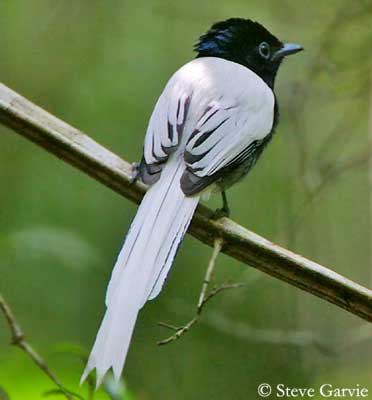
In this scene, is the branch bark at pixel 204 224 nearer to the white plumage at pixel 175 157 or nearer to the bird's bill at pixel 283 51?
the white plumage at pixel 175 157

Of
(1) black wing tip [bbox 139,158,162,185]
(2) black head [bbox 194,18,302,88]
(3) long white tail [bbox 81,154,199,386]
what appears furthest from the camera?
(2) black head [bbox 194,18,302,88]

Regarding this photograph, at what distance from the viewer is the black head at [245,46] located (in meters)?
2.94

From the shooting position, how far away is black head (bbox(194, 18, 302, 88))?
9.65 feet

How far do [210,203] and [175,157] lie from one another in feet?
3.61

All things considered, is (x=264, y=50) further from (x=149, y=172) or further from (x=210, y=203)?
(x=149, y=172)

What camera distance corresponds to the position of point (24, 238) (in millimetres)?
3301

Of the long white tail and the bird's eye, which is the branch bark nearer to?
the long white tail

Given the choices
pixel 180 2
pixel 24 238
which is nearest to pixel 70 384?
pixel 24 238

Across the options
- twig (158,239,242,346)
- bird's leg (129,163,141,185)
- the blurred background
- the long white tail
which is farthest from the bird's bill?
twig (158,239,242,346)

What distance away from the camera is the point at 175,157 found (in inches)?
89.0

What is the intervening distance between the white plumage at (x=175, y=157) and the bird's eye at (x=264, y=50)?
0.16m

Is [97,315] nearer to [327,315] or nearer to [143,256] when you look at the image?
[327,315]

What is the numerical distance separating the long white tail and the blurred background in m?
0.93

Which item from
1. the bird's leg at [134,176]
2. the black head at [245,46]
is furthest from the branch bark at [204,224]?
the black head at [245,46]
